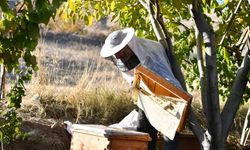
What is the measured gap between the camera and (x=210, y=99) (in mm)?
4293

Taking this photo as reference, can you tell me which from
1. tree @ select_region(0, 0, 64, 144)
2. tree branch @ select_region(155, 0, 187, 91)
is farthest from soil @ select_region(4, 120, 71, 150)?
tree @ select_region(0, 0, 64, 144)

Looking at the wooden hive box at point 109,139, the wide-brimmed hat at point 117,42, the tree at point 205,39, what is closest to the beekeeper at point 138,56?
the wide-brimmed hat at point 117,42

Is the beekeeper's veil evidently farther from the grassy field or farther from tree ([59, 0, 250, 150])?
the grassy field

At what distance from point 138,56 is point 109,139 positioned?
0.77m

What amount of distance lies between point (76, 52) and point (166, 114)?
39.5ft

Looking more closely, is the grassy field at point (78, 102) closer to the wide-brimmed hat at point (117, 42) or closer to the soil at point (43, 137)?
the soil at point (43, 137)

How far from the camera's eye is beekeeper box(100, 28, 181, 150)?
4152 millimetres

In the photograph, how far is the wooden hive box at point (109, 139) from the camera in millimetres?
3756

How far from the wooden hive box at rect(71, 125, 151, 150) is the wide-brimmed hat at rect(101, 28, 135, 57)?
614 millimetres

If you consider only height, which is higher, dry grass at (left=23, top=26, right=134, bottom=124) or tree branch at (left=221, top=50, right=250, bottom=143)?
tree branch at (left=221, top=50, right=250, bottom=143)

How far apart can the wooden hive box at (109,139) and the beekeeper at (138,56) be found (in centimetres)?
42

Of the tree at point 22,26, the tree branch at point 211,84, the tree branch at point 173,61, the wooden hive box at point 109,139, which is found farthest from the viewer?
the tree branch at point 173,61

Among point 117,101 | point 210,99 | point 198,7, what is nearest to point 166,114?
point 210,99

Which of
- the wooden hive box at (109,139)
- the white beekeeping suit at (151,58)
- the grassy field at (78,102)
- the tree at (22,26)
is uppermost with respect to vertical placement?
the tree at (22,26)
